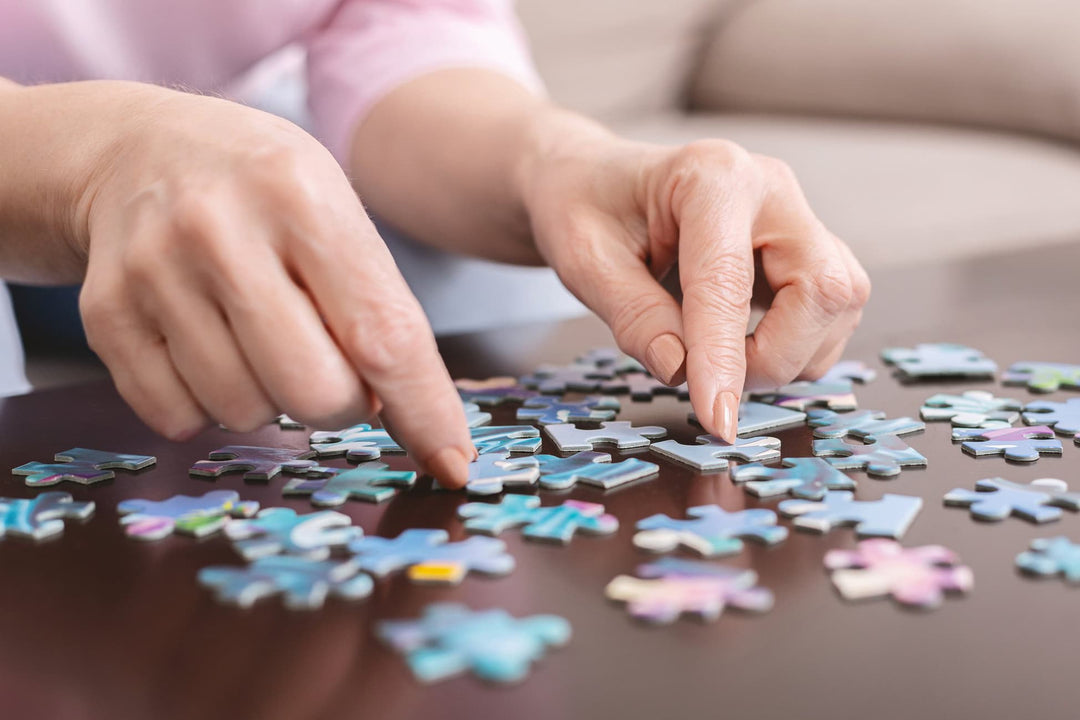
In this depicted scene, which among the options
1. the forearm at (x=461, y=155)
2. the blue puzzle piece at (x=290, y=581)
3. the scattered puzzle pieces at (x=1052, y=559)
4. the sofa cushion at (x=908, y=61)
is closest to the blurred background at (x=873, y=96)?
the sofa cushion at (x=908, y=61)

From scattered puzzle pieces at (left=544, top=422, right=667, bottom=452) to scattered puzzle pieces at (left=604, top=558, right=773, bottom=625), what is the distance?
8.6 inches

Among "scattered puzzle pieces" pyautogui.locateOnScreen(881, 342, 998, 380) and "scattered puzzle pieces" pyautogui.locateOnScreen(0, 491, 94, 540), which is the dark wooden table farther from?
"scattered puzzle pieces" pyautogui.locateOnScreen(881, 342, 998, 380)

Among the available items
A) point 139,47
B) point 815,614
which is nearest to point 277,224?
point 815,614

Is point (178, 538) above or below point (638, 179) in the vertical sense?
below

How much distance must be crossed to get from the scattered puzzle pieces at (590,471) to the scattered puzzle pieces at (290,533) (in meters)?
0.14

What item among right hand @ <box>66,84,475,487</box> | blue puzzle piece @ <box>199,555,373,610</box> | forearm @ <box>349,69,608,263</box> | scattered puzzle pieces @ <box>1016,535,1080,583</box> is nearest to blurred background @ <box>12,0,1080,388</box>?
forearm @ <box>349,69,608,263</box>

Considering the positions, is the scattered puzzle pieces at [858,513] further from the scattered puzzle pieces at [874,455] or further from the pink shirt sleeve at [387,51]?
the pink shirt sleeve at [387,51]

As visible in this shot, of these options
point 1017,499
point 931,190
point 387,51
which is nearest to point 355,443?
point 1017,499

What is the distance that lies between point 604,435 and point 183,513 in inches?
12.3

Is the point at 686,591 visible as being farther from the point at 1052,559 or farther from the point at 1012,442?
the point at 1012,442

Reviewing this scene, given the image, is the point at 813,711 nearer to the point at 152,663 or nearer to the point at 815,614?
the point at 815,614

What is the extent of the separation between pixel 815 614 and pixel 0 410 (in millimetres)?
747

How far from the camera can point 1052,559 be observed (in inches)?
23.5

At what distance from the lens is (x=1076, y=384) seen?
3.13 feet
